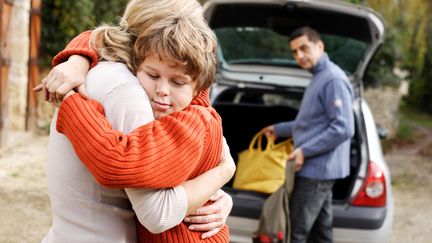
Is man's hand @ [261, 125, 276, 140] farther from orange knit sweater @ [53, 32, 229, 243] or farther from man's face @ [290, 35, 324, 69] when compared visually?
orange knit sweater @ [53, 32, 229, 243]

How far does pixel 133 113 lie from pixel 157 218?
26 cm

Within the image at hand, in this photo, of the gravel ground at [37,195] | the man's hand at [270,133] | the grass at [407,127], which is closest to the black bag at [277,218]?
the man's hand at [270,133]

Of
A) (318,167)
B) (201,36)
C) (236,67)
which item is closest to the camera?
(201,36)

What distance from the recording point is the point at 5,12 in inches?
291

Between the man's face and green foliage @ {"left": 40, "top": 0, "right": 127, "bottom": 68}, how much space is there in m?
4.95

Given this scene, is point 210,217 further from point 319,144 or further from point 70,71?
point 319,144

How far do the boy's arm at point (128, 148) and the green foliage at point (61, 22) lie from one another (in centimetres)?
738

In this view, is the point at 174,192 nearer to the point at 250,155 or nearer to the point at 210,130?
the point at 210,130

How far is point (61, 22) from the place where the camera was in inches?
352

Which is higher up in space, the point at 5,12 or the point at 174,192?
the point at 174,192

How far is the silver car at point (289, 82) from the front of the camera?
422 cm

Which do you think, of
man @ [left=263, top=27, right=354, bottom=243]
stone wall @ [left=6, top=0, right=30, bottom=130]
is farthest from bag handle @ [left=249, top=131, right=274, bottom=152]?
stone wall @ [left=6, top=0, right=30, bottom=130]

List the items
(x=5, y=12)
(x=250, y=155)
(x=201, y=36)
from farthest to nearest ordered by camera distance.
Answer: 1. (x=5, y=12)
2. (x=250, y=155)
3. (x=201, y=36)

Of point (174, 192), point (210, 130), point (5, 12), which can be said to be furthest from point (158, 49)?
point (5, 12)
